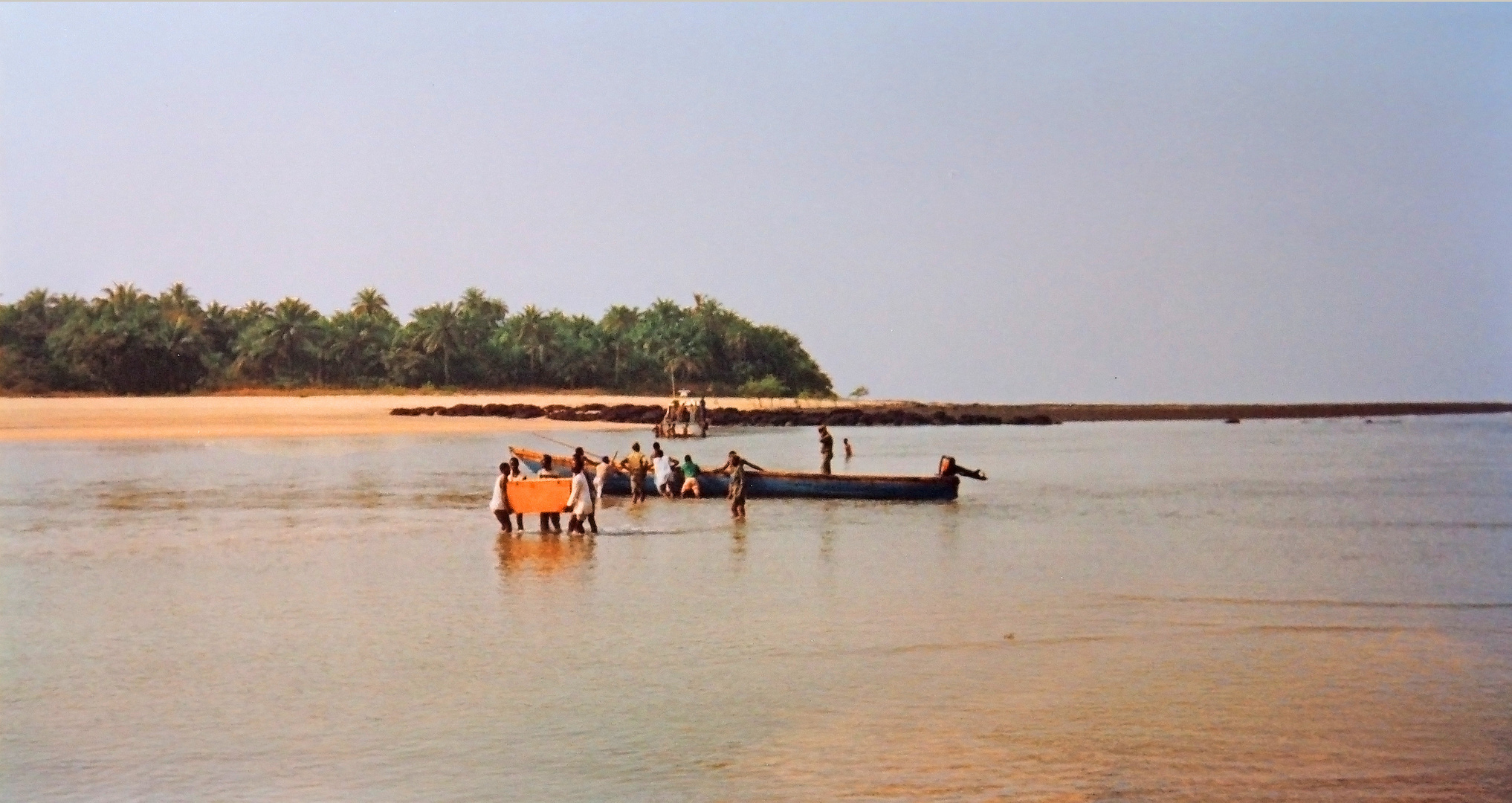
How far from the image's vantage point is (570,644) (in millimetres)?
13453

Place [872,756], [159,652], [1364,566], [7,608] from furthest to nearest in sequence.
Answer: [1364,566]
[7,608]
[159,652]
[872,756]

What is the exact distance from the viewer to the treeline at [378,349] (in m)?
69.8

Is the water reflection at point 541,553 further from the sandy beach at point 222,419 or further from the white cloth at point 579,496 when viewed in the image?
the sandy beach at point 222,419

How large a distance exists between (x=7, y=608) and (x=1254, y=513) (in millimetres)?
21997

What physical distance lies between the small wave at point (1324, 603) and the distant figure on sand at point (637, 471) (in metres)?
13.1

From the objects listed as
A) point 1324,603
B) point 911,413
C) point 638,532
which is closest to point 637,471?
point 638,532

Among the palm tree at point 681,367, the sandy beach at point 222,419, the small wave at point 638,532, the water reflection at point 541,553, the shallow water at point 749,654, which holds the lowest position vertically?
the shallow water at point 749,654

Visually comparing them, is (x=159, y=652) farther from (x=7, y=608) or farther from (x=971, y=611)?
(x=971, y=611)

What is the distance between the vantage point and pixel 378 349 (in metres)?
83.1

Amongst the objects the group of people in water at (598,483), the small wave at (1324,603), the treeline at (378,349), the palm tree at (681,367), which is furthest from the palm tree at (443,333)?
the small wave at (1324,603)

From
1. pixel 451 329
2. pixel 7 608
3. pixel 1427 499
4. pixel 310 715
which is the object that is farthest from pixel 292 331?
pixel 310 715

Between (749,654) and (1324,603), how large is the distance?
7.34 metres

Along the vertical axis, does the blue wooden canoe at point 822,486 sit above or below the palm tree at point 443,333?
below

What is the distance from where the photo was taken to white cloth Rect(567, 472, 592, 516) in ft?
70.7
